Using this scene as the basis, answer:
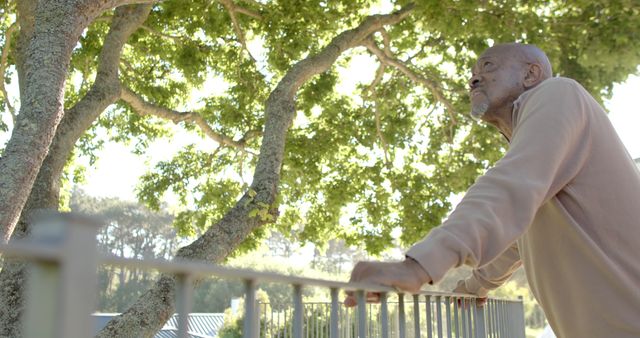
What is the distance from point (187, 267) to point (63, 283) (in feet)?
0.82

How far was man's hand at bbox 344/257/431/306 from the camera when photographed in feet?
4.76

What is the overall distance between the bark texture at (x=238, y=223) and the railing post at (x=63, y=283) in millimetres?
4708

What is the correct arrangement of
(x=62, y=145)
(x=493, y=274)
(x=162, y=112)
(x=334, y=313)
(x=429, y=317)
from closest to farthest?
(x=334, y=313) < (x=429, y=317) < (x=493, y=274) < (x=62, y=145) < (x=162, y=112)

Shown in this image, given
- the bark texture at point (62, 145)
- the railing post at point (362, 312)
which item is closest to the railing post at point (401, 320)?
the railing post at point (362, 312)

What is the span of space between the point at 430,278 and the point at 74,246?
914 millimetres

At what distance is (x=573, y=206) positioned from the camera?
5.72ft

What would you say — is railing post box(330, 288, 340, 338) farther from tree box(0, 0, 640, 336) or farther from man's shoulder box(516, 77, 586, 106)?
tree box(0, 0, 640, 336)

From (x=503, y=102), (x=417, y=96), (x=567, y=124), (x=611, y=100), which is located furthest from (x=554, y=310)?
(x=417, y=96)

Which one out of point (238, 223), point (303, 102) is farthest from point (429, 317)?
point (303, 102)

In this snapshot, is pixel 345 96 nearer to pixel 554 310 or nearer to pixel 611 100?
pixel 611 100

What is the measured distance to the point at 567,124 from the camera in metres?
1.64

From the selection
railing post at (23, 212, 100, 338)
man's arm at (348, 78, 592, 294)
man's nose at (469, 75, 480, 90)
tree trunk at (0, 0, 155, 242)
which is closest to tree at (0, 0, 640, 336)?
tree trunk at (0, 0, 155, 242)

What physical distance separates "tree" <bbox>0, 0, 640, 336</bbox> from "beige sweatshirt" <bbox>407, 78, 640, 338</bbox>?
4.14m

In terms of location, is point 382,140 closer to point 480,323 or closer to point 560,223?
point 480,323
